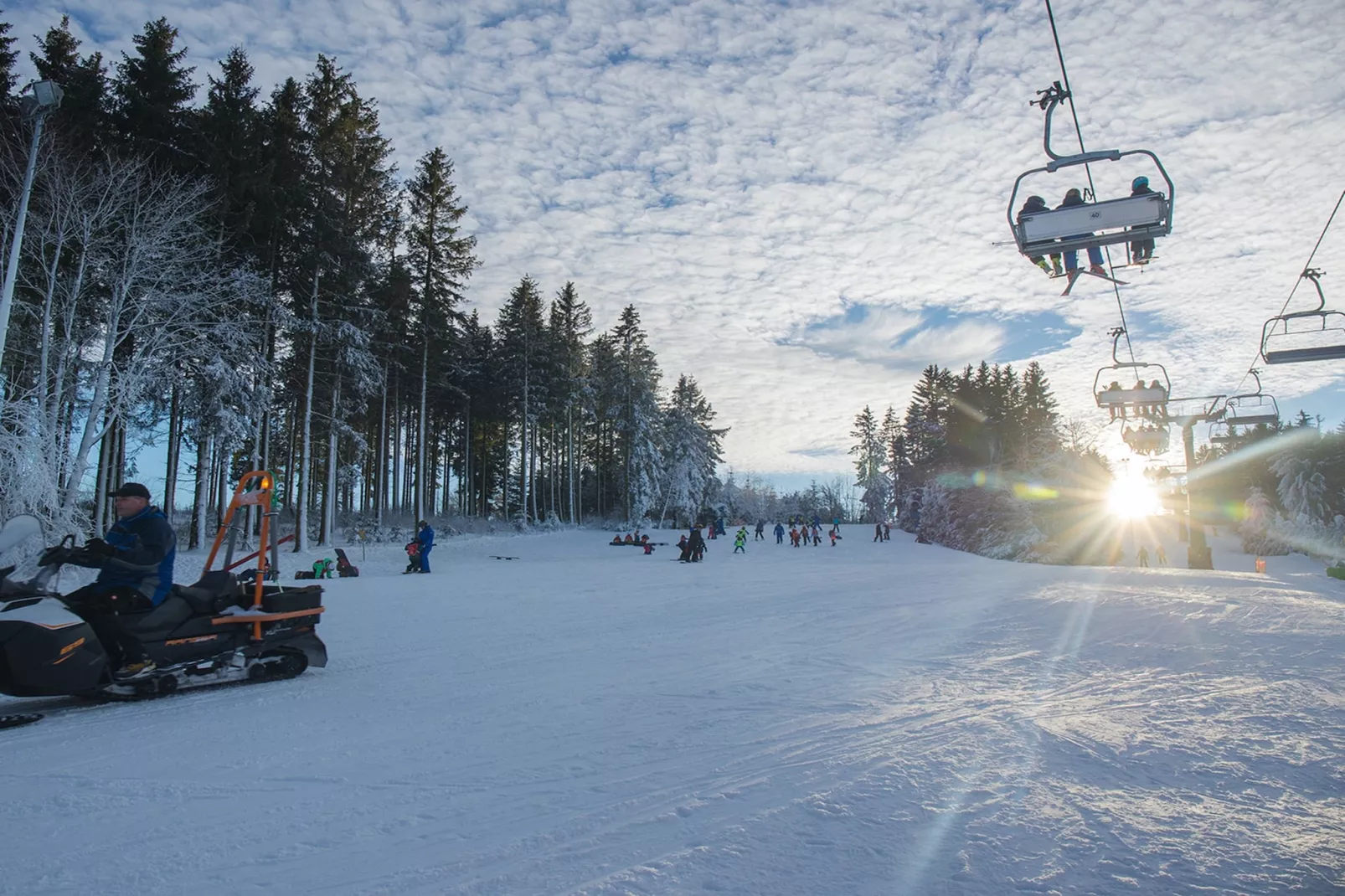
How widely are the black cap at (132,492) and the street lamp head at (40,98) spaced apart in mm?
9053

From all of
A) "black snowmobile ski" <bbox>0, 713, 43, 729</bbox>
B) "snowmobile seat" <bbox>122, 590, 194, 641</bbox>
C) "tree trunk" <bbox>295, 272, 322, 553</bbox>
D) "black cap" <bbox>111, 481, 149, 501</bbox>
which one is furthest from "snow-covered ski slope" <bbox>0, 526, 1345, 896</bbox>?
"tree trunk" <bbox>295, 272, 322, 553</bbox>

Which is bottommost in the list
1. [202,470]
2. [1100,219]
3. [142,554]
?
[142,554]

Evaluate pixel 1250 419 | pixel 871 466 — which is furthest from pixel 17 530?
pixel 871 466

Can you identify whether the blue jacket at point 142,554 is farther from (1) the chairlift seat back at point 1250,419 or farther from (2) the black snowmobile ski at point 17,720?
(1) the chairlift seat back at point 1250,419

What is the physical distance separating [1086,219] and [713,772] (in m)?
6.55

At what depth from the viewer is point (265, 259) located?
75.9ft

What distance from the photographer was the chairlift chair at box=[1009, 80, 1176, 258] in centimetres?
691

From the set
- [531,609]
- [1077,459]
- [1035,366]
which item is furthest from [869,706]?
[1035,366]

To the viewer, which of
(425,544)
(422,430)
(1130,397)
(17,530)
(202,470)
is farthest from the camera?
(422,430)

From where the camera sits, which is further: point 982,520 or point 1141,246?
point 982,520

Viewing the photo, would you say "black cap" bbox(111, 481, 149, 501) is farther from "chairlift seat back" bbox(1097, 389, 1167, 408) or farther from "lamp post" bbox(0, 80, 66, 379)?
"chairlift seat back" bbox(1097, 389, 1167, 408)

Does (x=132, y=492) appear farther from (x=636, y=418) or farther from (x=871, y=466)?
(x=871, y=466)

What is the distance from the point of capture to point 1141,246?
739 cm

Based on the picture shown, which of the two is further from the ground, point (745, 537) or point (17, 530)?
point (17, 530)
